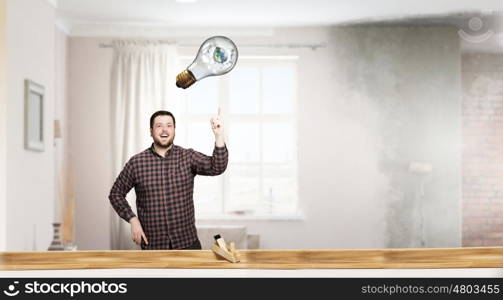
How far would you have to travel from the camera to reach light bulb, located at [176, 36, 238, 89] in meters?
2.05

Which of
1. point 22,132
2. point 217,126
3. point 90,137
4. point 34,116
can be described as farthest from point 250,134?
point 217,126

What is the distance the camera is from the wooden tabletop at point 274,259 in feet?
4.97

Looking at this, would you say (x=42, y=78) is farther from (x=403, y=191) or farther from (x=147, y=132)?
(x=403, y=191)

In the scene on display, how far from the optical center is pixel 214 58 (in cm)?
214

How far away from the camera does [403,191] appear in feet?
18.6

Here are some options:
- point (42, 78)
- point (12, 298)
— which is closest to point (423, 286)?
point (12, 298)

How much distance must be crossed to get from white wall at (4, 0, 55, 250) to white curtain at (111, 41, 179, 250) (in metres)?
1.17

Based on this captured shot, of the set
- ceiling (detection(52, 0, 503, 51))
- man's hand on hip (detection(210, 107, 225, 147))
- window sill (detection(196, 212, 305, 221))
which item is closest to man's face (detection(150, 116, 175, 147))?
man's hand on hip (detection(210, 107, 225, 147))

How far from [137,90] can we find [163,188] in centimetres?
340

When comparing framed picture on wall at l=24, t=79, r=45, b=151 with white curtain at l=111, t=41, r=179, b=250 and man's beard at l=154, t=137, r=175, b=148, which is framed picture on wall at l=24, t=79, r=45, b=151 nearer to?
white curtain at l=111, t=41, r=179, b=250

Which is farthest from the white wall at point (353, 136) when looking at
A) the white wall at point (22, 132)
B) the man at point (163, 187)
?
the man at point (163, 187)

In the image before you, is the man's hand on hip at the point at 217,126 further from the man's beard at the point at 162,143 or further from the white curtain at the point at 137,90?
the white curtain at the point at 137,90

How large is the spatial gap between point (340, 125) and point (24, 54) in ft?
8.91

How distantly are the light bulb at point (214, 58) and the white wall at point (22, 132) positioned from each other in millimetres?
1730
